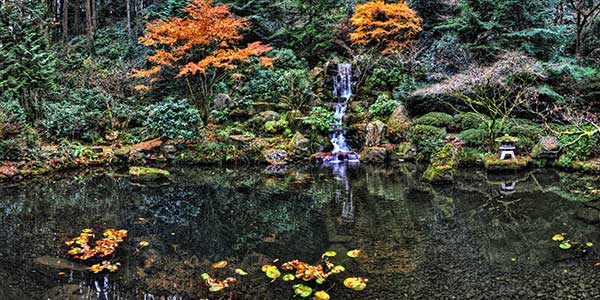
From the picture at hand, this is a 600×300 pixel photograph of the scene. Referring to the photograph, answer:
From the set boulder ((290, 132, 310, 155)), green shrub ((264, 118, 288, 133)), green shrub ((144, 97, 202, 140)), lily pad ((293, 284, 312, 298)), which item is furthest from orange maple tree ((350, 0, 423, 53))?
lily pad ((293, 284, 312, 298))

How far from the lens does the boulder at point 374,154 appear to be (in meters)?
13.4

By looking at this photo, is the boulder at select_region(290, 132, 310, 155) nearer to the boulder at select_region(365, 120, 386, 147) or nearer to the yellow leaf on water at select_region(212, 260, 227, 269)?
the boulder at select_region(365, 120, 386, 147)

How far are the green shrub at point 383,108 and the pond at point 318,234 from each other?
5.52 m

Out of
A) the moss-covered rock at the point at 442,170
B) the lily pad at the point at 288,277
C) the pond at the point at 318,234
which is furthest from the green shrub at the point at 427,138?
the lily pad at the point at 288,277

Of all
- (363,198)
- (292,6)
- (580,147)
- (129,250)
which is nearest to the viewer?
(129,250)

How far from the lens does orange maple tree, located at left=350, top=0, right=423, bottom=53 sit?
56.4 feet

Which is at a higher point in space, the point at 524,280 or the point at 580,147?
the point at 580,147

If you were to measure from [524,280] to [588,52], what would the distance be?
15.3 m

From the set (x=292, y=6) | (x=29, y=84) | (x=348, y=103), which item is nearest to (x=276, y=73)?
(x=348, y=103)

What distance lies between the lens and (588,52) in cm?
1490

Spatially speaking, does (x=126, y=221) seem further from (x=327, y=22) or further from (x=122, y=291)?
(x=327, y=22)

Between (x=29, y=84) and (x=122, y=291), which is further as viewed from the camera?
(x=29, y=84)

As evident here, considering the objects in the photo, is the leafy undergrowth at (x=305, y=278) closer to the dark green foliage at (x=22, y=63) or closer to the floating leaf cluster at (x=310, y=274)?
the floating leaf cluster at (x=310, y=274)

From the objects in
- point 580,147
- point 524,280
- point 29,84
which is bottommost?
point 524,280
